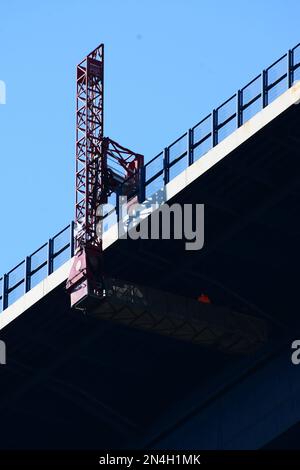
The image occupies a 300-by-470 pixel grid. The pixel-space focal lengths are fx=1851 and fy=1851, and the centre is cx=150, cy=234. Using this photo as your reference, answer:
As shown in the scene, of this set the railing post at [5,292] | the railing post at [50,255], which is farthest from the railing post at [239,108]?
the railing post at [5,292]

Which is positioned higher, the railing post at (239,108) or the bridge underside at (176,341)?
the railing post at (239,108)

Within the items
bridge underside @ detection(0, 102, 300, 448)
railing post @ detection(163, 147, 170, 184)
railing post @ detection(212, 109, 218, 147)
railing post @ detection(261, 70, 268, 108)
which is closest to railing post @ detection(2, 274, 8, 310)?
bridge underside @ detection(0, 102, 300, 448)

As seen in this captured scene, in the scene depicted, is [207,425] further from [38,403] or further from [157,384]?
[38,403]

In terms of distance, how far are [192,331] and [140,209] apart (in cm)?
782

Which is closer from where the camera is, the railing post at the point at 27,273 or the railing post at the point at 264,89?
the railing post at the point at 264,89

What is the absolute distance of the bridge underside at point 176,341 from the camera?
225 feet

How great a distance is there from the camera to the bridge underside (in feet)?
225

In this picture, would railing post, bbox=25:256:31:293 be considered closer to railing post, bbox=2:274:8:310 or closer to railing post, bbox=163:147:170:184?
railing post, bbox=2:274:8:310

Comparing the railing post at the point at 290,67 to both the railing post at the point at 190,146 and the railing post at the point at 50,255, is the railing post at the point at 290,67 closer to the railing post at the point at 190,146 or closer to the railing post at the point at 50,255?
the railing post at the point at 190,146

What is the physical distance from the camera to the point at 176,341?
258 ft

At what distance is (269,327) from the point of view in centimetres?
7650

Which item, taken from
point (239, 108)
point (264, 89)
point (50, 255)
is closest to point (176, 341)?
point (50, 255)

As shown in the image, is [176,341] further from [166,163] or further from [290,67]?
[290,67]
